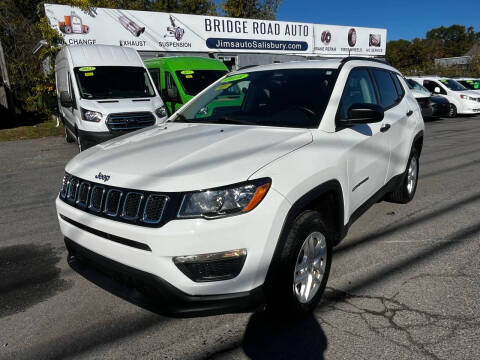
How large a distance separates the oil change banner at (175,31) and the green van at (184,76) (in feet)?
20.7

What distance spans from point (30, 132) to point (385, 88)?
42.4ft

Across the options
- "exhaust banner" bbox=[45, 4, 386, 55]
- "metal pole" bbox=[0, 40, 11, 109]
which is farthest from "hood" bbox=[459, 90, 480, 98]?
"metal pole" bbox=[0, 40, 11, 109]

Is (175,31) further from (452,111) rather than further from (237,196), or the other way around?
(237,196)

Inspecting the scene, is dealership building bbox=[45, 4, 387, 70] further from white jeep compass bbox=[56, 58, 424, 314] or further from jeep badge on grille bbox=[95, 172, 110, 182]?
jeep badge on grille bbox=[95, 172, 110, 182]

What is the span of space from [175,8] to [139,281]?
41.7 m

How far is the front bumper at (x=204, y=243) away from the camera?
2.16m

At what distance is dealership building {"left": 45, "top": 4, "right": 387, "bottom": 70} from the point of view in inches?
607

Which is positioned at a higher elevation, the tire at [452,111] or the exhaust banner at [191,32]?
the exhaust banner at [191,32]

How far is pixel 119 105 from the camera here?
27.0 ft

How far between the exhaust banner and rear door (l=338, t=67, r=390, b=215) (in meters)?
14.2

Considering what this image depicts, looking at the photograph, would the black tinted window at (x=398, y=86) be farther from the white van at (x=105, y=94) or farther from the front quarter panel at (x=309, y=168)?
the white van at (x=105, y=94)

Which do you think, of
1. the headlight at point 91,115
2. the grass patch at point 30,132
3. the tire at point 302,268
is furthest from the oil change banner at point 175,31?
the tire at point 302,268

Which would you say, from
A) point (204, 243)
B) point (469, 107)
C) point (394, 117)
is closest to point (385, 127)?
point (394, 117)

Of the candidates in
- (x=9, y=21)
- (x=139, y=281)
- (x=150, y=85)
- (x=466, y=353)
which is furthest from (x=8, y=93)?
(x=466, y=353)
